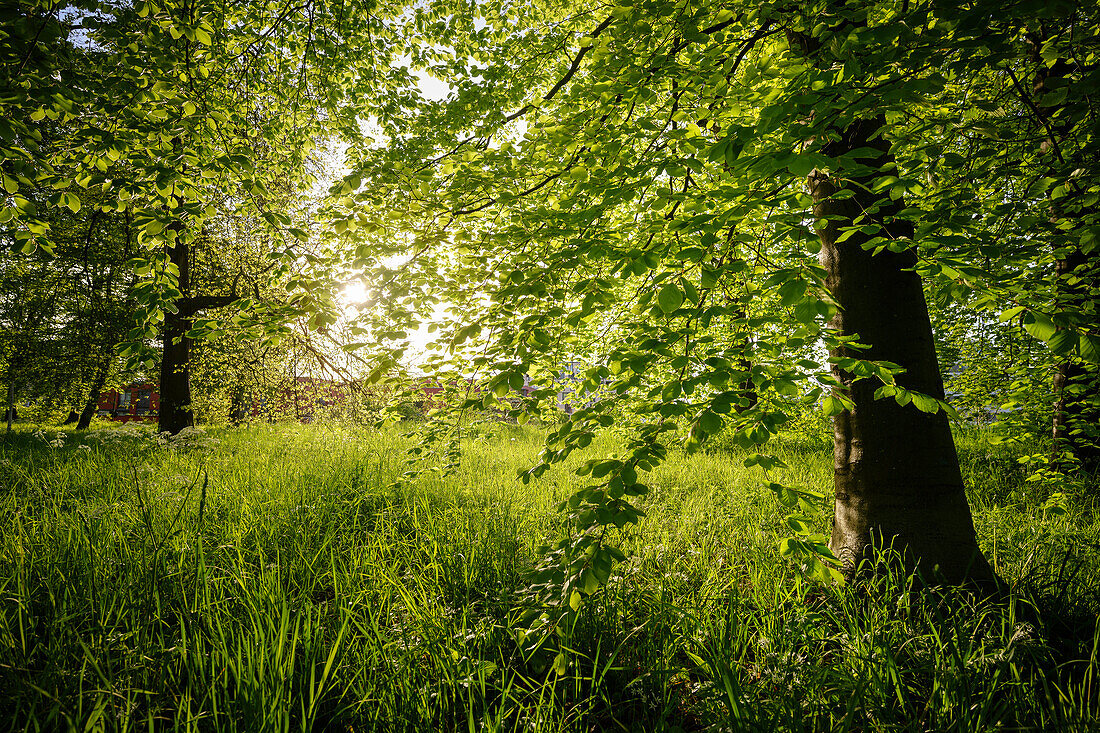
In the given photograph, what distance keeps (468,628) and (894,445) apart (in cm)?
284

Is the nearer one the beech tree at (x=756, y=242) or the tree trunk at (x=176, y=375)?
the beech tree at (x=756, y=242)

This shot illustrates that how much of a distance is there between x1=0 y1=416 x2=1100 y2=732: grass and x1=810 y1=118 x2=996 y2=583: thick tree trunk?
26 cm

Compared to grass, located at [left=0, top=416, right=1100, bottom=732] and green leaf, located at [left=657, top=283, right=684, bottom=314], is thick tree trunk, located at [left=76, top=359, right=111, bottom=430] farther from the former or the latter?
green leaf, located at [left=657, top=283, right=684, bottom=314]

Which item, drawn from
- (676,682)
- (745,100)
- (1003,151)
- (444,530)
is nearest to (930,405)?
(745,100)

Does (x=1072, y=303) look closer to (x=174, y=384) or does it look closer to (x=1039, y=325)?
(x=1039, y=325)

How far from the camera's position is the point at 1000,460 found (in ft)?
21.6

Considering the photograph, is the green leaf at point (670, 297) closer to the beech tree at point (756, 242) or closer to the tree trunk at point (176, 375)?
the beech tree at point (756, 242)

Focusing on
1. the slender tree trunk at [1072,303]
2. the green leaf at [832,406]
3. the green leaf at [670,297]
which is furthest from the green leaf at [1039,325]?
the green leaf at [670,297]

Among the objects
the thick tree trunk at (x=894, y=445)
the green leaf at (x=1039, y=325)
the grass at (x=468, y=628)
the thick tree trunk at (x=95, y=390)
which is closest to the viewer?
the green leaf at (x=1039, y=325)

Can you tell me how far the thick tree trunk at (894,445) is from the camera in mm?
2564

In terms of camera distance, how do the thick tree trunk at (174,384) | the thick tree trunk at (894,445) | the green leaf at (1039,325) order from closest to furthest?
the green leaf at (1039,325) < the thick tree trunk at (894,445) < the thick tree trunk at (174,384)

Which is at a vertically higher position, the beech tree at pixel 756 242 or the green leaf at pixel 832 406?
the beech tree at pixel 756 242

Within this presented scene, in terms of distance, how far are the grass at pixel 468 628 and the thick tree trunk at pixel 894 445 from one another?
26 cm

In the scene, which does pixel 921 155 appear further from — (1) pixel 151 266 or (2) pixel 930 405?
(1) pixel 151 266
